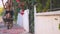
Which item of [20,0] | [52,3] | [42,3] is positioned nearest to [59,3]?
[52,3]

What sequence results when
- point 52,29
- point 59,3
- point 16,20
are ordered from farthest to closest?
1. point 16,20
2. point 59,3
3. point 52,29

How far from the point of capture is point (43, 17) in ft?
18.8

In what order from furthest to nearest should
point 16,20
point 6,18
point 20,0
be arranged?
point 16,20, point 6,18, point 20,0

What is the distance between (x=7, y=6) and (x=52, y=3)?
28.2 feet

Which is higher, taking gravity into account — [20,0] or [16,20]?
[20,0]

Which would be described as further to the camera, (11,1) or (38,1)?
(11,1)

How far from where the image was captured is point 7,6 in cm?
1382

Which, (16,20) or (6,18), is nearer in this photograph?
(6,18)

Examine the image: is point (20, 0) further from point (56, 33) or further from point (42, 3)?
point (56, 33)

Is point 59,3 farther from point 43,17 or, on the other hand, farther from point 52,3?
point 43,17

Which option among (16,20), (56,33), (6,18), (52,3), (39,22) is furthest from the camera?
(16,20)

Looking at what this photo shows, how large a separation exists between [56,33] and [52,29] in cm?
38

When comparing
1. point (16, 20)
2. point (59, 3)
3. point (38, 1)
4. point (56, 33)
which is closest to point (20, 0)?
point (38, 1)

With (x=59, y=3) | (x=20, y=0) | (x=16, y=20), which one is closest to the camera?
(x=59, y=3)
